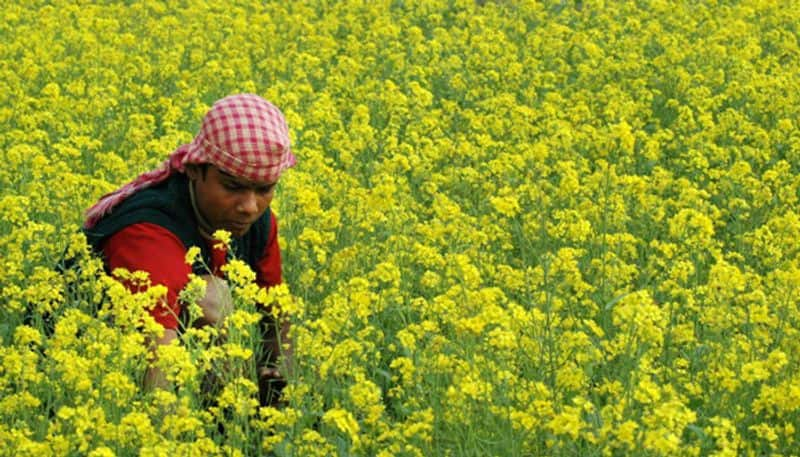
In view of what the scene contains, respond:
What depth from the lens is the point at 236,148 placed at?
4820 mm

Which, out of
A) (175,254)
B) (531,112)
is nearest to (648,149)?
(531,112)

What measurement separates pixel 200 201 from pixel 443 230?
1.25m

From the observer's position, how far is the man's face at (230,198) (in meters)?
4.88

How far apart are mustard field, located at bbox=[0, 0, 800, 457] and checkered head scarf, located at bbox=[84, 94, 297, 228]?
0.33 metres

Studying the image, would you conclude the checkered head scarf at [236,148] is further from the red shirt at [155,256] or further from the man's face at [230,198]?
the red shirt at [155,256]

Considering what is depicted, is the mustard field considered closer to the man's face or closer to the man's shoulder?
the man's shoulder

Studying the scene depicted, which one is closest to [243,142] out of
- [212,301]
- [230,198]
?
[230,198]

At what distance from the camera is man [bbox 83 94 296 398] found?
4789 millimetres

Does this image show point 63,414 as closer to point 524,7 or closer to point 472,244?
point 472,244

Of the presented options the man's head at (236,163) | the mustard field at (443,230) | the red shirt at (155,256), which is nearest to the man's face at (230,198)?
the man's head at (236,163)

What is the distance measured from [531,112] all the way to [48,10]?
5.20m

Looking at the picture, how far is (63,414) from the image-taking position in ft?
12.1

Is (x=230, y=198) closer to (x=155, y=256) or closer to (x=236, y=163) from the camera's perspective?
(x=236, y=163)

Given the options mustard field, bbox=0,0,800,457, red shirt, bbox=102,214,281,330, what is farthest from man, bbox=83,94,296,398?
mustard field, bbox=0,0,800,457
